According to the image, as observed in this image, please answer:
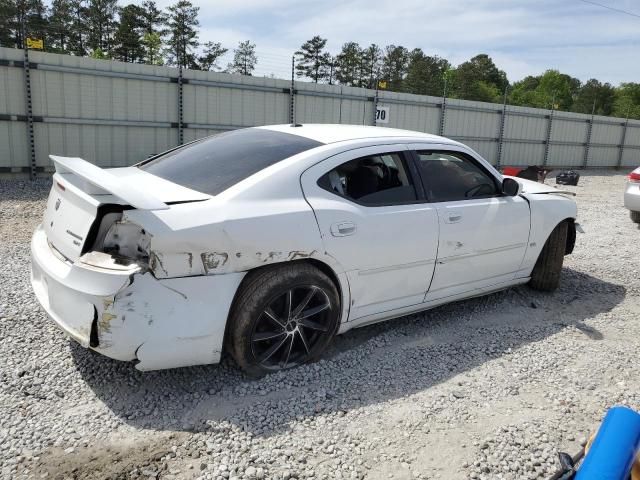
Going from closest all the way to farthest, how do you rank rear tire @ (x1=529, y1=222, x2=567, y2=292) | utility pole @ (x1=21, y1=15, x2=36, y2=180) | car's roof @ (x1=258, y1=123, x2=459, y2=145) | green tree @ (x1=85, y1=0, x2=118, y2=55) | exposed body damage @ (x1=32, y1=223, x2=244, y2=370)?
exposed body damage @ (x1=32, y1=223, x2=244, y2=370), car's roof @ (x1=258, y1=123, x2=459, y2=145), rear tire @ (x1=529, y1=222, x2=567, y2=292), utility pole @ (x1=21, y1=15, x2=36, y2=180), green tree @ (x1=85, y1=0, x2=118, y2=55)

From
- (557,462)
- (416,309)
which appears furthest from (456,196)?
(557,462)

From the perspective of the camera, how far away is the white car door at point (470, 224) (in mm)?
3889

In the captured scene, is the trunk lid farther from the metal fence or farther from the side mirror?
the metal fence

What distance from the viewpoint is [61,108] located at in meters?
9.94

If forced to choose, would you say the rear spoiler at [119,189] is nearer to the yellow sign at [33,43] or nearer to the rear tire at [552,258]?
the rear tire at [552,258]

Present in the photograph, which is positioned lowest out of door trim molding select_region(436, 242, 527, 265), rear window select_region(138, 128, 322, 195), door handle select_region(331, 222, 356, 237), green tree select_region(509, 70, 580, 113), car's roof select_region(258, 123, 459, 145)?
door trim molding select_region(436, 242, 527, 265)

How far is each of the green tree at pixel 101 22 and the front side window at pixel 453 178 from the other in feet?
132

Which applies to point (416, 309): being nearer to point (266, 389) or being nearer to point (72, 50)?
point (266, 389)

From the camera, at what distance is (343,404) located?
300 centimetres

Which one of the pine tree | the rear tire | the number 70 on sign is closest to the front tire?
the rear tire

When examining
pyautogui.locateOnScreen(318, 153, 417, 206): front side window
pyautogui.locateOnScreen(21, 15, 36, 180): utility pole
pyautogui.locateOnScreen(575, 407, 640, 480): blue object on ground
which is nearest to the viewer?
pyautogui.locateOnScreen(575, 407, 640, 480): blue object on ground

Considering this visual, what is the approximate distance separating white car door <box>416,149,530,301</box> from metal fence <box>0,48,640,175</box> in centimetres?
836

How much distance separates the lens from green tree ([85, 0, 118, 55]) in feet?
129

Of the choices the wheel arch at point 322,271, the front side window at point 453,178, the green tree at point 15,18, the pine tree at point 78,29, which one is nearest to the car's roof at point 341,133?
the front side window at point 453,178
